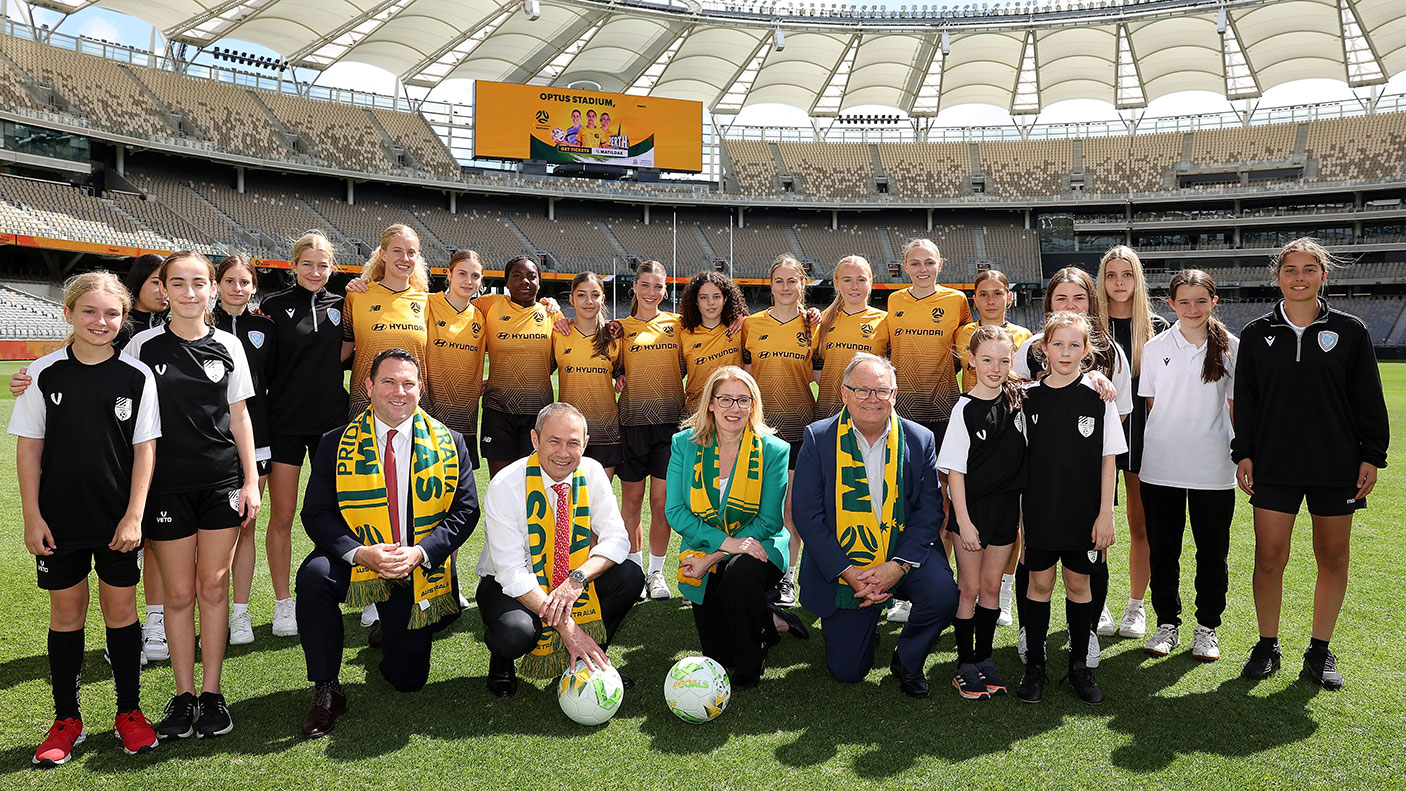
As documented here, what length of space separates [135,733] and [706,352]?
3.66 meters

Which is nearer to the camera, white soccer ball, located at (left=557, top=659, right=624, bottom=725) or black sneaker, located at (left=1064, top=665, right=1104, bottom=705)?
white soccer ball, located at (left=557, top=659, right=624, bottom=725)

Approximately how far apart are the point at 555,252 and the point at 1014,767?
41980 millimetres

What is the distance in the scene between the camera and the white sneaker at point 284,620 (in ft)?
15.2

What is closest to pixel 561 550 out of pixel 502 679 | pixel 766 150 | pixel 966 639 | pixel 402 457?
pixel 502 679

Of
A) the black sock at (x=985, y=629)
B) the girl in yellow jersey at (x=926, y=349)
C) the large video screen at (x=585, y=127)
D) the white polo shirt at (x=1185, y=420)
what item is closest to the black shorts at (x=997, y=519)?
the black sock at (x=985, y=629)

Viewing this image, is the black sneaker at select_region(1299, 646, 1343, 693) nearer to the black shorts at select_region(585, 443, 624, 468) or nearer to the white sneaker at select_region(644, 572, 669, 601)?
the white sneaker at select_region(644, 572, 669, 601)

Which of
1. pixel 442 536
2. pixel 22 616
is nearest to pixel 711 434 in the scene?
pixel 442 536

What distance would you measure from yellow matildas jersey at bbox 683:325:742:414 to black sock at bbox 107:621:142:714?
332 centimetres

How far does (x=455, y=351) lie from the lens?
5.44 m

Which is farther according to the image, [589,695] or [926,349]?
[926,349]

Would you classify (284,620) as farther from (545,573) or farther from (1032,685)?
(1032,685)

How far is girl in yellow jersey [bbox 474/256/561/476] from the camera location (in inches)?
221

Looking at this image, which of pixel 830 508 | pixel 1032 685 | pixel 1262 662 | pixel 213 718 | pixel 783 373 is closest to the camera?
pixel 213 718

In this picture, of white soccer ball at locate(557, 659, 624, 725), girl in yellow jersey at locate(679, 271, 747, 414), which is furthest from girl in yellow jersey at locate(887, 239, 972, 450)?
white soccer ball at locate(557, 659, 624, 725)
